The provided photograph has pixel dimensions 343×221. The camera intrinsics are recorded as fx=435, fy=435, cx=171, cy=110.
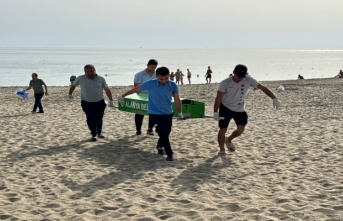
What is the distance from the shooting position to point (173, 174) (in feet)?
21.0

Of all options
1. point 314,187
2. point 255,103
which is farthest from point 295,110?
point 314,187

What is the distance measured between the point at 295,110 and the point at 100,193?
35.3ft

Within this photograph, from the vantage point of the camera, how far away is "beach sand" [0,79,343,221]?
484cm

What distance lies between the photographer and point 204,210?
483 cm

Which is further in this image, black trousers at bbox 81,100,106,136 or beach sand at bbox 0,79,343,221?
black trousers at bbox 81,100,106,136

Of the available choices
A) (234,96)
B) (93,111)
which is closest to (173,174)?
(234,96)

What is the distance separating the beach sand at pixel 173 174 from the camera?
4836 mm

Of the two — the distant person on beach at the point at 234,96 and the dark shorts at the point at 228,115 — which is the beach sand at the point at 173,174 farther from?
the distant person on beach at the point at 234,96

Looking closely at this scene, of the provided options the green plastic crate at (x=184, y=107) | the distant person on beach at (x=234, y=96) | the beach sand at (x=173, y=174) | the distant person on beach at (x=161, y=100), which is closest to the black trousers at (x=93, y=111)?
the beach sand at (x=173, y=174)

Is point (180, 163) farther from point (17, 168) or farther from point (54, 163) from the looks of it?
point (17, 168)

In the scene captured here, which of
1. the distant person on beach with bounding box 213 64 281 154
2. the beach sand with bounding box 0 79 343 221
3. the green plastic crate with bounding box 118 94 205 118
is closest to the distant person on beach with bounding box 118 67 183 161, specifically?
the beach sand with bounding box 0 79 343 221

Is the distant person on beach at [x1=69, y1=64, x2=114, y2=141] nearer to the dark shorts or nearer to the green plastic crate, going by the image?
the green plastic crate

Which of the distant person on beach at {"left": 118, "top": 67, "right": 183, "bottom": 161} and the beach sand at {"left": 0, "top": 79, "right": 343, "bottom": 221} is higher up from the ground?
the distant person on beach at {"left": 118, "top": 67, "right": 183, "bottom": 161}

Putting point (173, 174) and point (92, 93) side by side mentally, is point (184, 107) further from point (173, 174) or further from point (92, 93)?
point (173, 174)
